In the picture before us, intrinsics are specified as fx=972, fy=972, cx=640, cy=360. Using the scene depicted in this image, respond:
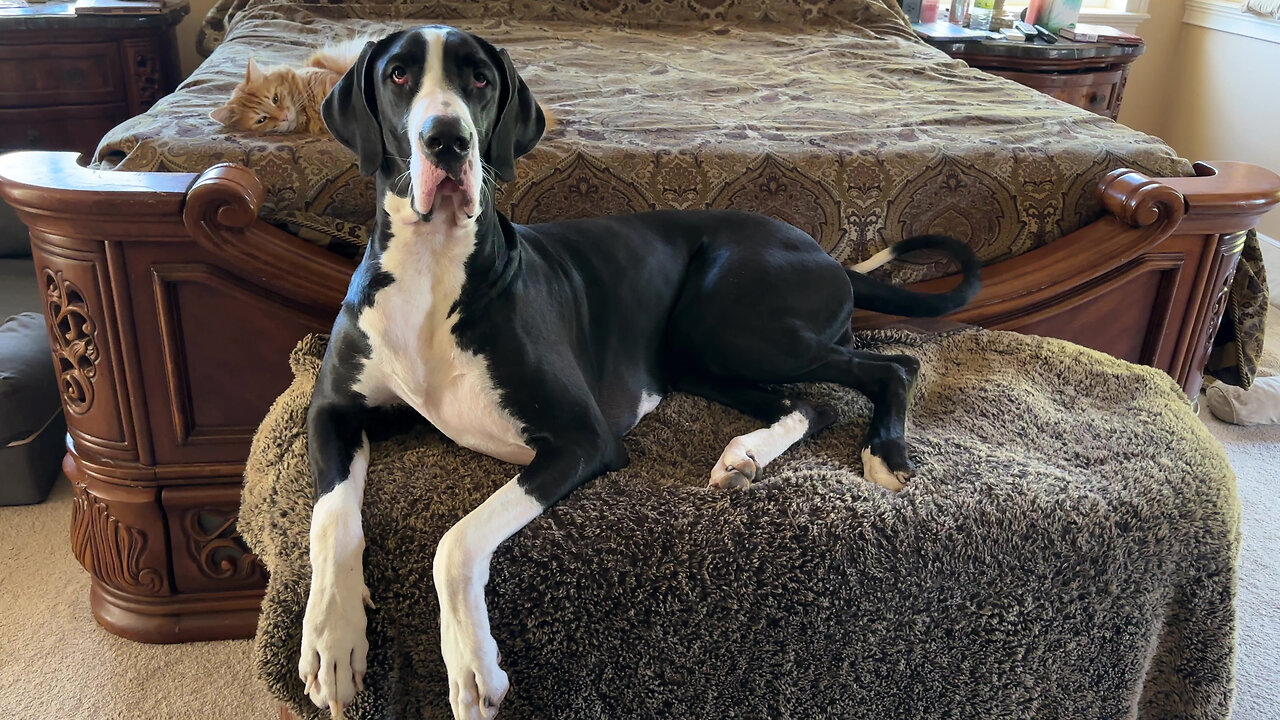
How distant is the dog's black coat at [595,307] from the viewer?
1.13m

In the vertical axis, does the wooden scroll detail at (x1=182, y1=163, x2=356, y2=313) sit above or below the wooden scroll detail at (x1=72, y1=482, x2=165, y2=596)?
above

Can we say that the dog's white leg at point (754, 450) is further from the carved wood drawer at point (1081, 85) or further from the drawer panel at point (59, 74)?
the drawer panel at point (59, 74)

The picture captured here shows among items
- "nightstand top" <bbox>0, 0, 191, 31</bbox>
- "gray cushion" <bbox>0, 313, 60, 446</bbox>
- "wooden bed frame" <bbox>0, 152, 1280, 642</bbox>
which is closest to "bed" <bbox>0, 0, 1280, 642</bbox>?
"wooden bed frame" <bbox>0, 152, 1280, 642</bbox>

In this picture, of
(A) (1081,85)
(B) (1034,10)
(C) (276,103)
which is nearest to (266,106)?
(C) (276,103)

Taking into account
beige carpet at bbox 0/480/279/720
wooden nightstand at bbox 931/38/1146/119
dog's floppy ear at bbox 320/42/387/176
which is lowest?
beige carpet at bbox 0/480/279/720

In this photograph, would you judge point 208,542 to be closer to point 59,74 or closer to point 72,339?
point 72,339

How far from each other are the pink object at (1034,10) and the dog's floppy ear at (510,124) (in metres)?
2.92

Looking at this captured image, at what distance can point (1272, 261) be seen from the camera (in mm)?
3289

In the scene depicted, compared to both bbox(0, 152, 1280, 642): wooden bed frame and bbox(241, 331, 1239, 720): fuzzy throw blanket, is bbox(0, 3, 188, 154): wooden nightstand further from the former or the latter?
bbox(241, 331, 1239, 720): fuzzy throw blanket

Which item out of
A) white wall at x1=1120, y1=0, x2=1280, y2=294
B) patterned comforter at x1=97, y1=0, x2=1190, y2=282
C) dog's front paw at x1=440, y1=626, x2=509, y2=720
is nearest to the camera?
dog's front paw at x1=440, y1=626, x2=509, y2=720

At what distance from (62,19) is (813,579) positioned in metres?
2.71

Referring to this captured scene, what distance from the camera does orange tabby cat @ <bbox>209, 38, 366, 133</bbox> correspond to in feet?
5.17

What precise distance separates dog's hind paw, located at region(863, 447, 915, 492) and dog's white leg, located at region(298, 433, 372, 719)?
2.07ft

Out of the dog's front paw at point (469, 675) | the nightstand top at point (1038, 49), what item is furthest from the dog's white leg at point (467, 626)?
the nightstand top at point (1038, 49)
